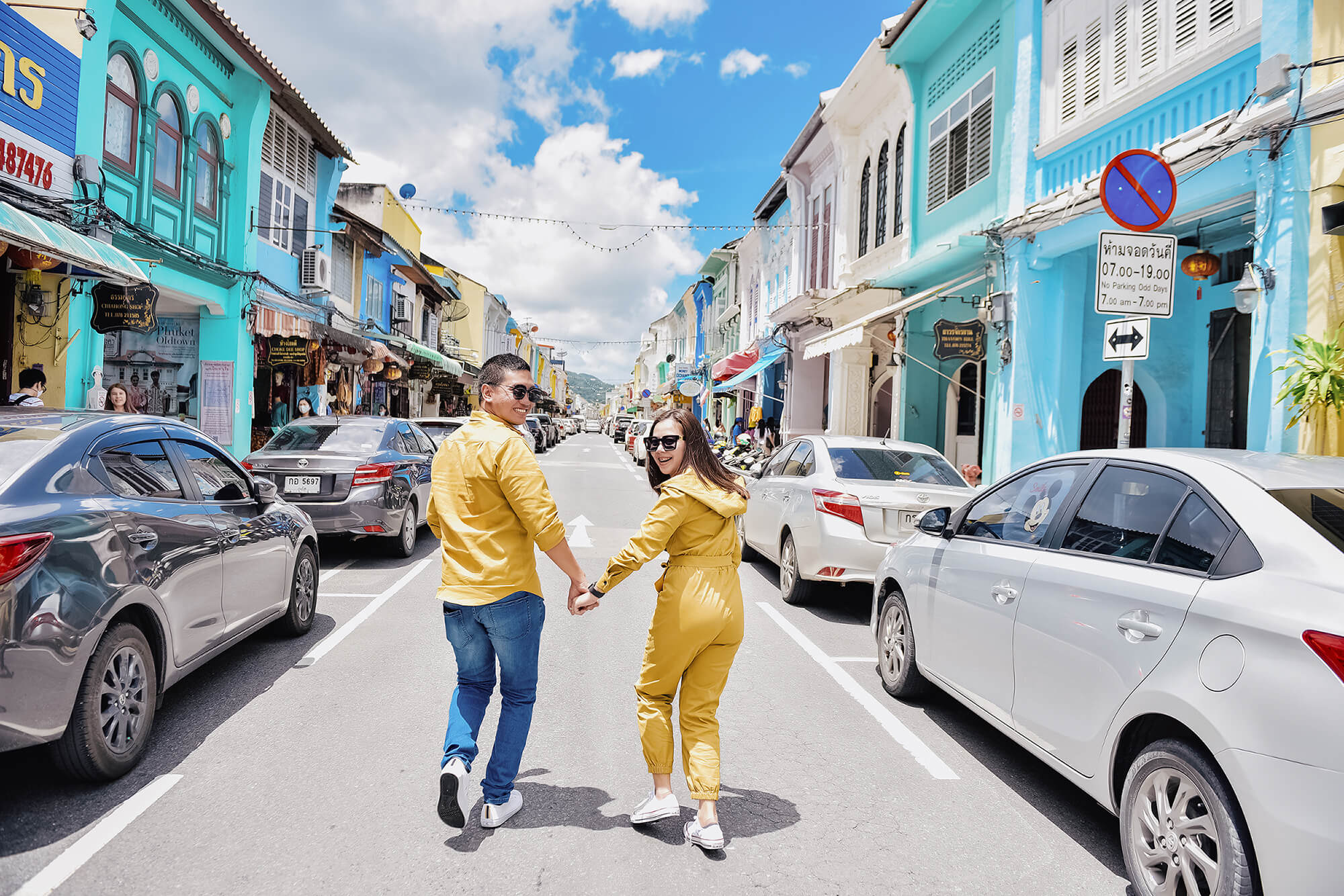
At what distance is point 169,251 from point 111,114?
6.77 ft

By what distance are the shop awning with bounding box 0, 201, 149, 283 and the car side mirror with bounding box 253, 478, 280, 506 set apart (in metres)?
3.72

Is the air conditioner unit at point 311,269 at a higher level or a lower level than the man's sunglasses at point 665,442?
higher

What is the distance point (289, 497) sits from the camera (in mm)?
8891

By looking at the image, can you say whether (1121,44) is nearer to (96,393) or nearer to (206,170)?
(96,393)

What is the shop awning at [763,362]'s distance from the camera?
23.4 meters

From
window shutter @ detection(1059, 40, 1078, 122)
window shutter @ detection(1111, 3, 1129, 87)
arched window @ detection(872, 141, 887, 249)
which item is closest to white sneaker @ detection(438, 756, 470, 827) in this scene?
window shutter @ detection(1111, 3, 1129, 87)

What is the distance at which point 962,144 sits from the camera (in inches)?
543

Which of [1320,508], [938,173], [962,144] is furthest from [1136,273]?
[938,173]

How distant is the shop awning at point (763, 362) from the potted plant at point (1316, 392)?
16.3 m

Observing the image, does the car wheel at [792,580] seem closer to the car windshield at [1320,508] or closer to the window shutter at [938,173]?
the car windshield at [1320,508]

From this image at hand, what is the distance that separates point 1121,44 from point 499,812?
11.0m

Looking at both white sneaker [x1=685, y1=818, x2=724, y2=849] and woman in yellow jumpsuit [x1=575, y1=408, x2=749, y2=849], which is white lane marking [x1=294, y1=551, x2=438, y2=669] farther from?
white sneaker [x1=685, y1=818, x2=724, y2=849]

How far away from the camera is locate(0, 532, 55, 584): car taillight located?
3.06 m

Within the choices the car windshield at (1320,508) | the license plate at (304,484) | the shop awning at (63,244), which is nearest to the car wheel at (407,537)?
the license plate at (304,484)
